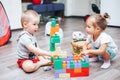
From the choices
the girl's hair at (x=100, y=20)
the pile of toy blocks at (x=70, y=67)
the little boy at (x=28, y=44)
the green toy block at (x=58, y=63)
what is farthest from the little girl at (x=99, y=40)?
the little boy at (x=28, y=44)

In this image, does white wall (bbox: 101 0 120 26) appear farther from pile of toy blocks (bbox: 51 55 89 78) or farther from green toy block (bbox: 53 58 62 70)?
green toy block (bbox: 53 58 62 70)

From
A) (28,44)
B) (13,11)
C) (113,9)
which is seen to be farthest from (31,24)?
(113,9)

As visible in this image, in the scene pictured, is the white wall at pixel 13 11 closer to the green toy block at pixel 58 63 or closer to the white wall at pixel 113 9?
the white wall at pixel 113 9

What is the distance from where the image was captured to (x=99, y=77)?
147cm

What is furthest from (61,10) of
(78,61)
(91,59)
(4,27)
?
(78,61)

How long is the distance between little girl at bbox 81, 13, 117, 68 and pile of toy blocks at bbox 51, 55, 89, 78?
0.38ft

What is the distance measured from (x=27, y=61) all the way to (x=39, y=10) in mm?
2576

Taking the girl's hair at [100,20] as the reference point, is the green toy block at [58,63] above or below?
below

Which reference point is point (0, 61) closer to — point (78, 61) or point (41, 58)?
point (41, 58)

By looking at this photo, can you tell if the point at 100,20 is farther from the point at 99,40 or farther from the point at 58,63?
the point at 58,63

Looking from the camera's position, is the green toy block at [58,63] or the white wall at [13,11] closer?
the green toy block at [58,63]

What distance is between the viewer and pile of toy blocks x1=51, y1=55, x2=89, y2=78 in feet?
4.68

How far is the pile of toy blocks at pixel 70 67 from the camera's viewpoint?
4.68 ft

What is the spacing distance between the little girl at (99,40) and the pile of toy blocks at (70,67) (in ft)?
0.38
